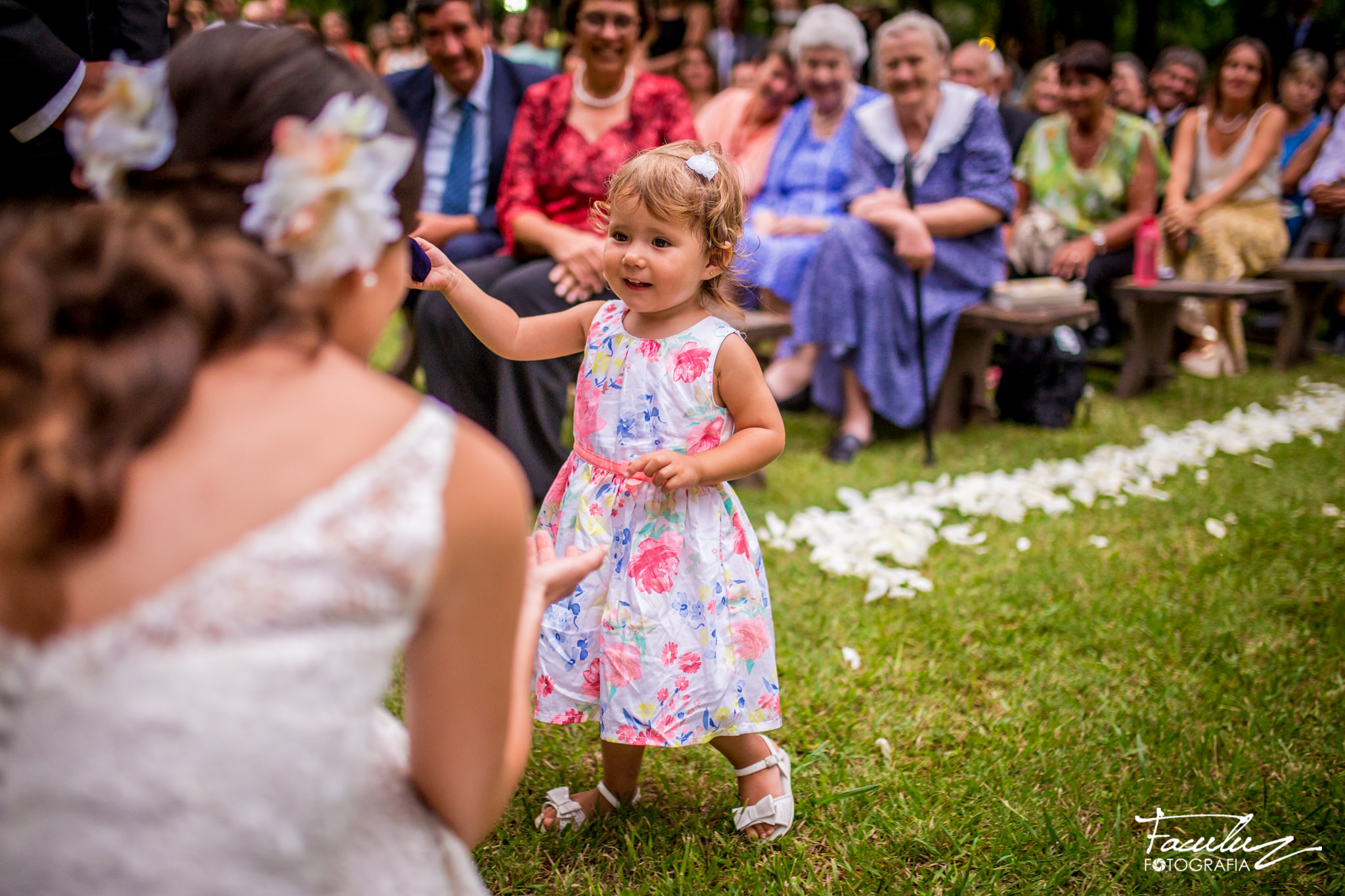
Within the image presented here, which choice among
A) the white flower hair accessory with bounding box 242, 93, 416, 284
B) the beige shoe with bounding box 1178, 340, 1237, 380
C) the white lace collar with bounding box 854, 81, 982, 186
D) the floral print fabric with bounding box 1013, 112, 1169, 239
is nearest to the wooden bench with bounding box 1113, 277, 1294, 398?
the floral print fabric with bounding box 1013, 112, 1169, 239

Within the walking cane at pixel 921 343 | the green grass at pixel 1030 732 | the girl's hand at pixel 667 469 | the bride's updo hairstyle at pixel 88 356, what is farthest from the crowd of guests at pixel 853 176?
the bride's updo hairstyle at pixel 88 356

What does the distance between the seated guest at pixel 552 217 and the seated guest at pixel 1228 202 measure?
13.8 ft

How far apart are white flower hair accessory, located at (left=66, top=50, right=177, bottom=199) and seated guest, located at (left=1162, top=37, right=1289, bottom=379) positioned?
6.62 metres

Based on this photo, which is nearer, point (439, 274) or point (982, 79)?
point (439, 274)

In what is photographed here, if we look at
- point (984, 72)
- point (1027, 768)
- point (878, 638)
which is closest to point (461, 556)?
point (1027, 768)

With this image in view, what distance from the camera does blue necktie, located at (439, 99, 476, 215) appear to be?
433 centimetres

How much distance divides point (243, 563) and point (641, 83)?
132 inches

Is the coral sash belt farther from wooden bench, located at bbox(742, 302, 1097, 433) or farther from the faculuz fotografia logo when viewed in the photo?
wooden bench, located at bbox(742, 302, 1097, 433)

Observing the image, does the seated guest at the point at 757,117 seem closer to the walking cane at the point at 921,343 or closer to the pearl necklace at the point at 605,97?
the walking cane at the point at 921,343

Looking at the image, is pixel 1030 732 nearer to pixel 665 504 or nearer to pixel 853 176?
pixel 665 504

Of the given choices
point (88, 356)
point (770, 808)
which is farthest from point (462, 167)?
point (88, 356)

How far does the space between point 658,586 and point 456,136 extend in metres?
3.12

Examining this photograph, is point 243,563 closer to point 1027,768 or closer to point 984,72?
point 1027,768

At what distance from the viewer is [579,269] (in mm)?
3523
